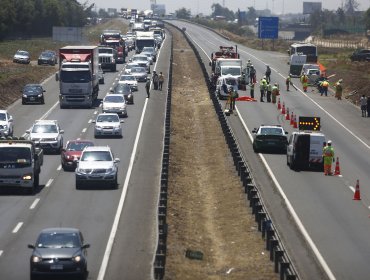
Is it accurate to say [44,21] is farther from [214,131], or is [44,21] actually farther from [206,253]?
[206,253]

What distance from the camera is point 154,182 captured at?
44469 mm

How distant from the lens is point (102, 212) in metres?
37.3

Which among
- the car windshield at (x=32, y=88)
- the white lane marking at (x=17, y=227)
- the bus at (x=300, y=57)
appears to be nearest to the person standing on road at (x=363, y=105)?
the car windshield at (x=32, y=88)

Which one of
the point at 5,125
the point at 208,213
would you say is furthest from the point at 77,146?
the point at 5,125

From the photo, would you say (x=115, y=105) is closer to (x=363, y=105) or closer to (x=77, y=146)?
(x=363, y=105)

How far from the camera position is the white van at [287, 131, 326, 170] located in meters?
46.8

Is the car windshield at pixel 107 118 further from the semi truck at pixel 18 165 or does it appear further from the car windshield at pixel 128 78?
the car windshield at pixel 128 78

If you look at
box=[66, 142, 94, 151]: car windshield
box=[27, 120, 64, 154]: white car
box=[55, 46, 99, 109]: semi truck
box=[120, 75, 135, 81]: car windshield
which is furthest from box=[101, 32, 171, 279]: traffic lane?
box=[120, 75, 135, 81]: car windshield

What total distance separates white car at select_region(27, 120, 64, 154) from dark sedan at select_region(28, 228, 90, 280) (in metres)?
24.8

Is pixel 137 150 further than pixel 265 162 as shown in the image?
Yes

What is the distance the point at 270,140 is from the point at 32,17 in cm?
12430

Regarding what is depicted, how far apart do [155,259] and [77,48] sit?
47.8 m

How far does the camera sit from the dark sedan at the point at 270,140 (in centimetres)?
5216

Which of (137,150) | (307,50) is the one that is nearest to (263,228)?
(137,150)
